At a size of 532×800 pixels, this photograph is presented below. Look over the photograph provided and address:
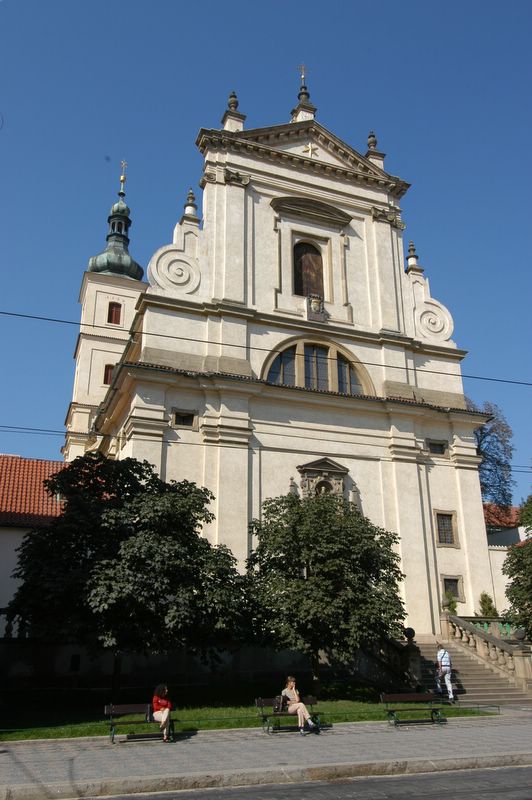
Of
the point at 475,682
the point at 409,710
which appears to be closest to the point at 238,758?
the point at 409,710

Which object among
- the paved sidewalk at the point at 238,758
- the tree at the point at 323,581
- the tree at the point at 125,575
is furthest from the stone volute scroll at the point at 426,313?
the paved sidewalk at the point at 238,758

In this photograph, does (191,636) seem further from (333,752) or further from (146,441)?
(146,441)

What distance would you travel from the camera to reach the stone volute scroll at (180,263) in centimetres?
2642

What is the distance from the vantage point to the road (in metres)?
8.99

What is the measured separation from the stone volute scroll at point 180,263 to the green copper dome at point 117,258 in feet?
70.2

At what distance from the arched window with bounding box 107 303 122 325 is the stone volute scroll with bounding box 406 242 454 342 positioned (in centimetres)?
2205

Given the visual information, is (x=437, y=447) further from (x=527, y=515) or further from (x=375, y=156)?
(x=375, y=156)

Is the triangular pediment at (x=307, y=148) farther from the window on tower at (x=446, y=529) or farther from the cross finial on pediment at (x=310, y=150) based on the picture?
the window on tower at (x=446, y=529)

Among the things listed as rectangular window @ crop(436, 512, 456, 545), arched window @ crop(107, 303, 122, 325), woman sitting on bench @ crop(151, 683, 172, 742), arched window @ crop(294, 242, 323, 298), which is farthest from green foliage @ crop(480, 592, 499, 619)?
arched window @ crop(107, 303, 122, 325)

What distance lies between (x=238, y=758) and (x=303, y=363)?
58.9 ft

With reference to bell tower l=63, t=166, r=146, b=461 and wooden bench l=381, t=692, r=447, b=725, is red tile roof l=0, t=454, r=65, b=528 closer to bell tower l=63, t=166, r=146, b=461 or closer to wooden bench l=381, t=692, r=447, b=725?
bell tower l=63, t=166, r=146, b=461

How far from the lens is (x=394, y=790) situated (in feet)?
31.0

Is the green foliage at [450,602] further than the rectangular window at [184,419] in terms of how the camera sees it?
Yes

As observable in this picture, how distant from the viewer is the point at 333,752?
38.5ft
